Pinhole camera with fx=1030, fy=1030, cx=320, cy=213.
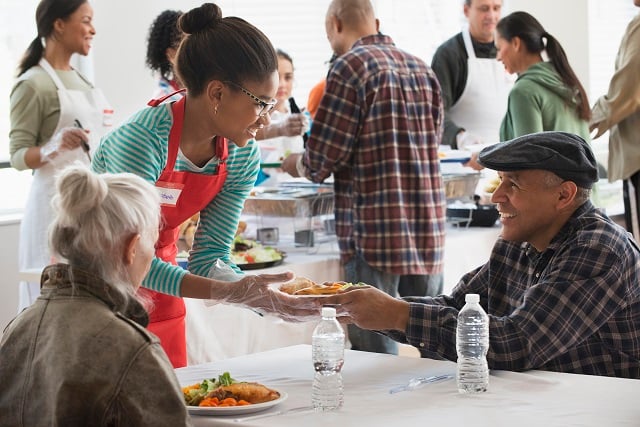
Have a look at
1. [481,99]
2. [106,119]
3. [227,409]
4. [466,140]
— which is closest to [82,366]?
[227,409]

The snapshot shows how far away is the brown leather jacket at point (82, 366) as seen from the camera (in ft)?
5.60

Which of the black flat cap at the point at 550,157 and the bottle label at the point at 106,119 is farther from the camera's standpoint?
the bottle label at the point at 106,119

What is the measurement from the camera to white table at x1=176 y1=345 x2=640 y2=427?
2.12 m

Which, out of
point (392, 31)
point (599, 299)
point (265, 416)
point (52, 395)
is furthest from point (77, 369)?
point (392, 31)

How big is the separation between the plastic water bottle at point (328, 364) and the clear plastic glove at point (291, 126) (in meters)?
2.54

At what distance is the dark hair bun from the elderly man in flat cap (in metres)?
0.79

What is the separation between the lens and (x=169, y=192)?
9.05ft

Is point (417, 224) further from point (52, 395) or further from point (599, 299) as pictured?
point (52, 395)

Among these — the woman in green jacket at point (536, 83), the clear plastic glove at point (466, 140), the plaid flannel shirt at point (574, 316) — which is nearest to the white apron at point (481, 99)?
the clear plastic glove at point (466, 140)

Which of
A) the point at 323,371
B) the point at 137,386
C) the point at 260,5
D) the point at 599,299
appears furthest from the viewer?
the point at 260,5

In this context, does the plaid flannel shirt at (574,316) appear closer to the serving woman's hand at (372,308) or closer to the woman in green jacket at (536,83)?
the serving woman's hand at (372,308)

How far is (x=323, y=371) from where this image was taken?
234 cm

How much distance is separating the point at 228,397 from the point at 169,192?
2.35 ft

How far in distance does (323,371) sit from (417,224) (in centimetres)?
224
